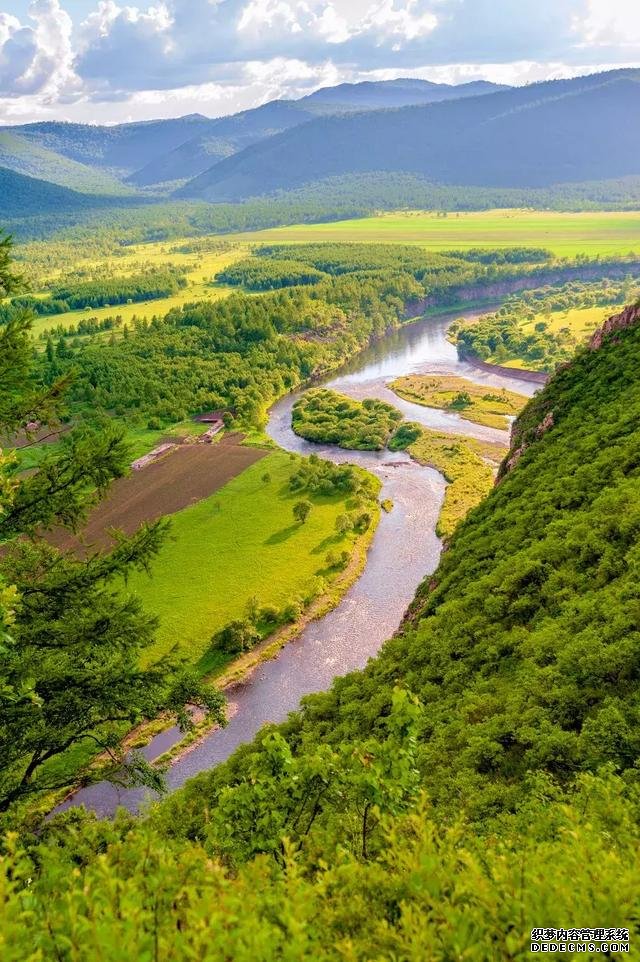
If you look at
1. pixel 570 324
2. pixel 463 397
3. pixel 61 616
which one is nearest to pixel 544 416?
pixel 61 616

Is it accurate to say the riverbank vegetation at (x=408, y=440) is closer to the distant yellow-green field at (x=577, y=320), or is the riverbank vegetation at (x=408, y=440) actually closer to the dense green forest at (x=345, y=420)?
the dense green forest at (x=345, y=420)

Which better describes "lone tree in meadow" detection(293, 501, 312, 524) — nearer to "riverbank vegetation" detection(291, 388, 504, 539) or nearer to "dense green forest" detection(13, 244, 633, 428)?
"riverbank vegetation" detection(291, 388, 504, 539)

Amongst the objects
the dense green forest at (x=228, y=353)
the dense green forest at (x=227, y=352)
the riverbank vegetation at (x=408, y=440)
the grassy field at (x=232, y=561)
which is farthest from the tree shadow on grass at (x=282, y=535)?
the dense green forest at (x=227, y=352)

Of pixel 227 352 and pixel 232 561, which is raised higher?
pixel 227 352

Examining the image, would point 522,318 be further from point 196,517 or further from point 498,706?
point 498,706

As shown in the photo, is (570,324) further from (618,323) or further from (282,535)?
(618,323)

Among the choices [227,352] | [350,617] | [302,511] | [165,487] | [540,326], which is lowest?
[350,617]
